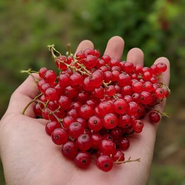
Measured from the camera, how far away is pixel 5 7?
178 inches

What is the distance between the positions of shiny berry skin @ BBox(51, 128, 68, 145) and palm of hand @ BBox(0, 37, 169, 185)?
80mm

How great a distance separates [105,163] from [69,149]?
206 millimetres

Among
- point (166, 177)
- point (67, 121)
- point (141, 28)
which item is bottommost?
point (166, 177)

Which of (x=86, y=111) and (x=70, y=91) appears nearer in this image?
(x=86, y=111)

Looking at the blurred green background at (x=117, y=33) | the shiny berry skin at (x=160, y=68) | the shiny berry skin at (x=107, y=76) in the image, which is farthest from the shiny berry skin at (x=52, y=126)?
the blurred green background at (x=117, y=33)

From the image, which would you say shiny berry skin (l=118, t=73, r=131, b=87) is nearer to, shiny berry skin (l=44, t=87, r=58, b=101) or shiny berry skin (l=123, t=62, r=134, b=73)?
shiny berry skin (l=123, t=62, r=134, b=73)

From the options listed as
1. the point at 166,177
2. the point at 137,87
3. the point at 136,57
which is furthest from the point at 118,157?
the point at 166,177

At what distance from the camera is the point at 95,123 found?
1.57 metres

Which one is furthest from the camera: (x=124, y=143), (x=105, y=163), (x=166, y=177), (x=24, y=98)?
→ (x=166, y=177)

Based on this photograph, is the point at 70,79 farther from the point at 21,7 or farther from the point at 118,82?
the point at 21,7

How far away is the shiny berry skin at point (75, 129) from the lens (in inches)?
61.1

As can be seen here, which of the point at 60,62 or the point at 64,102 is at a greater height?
the point at 60,62

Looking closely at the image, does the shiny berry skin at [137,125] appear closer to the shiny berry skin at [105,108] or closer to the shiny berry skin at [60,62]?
the shiny berry skin at [105,108]

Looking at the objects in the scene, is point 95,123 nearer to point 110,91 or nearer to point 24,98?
point 110,91
